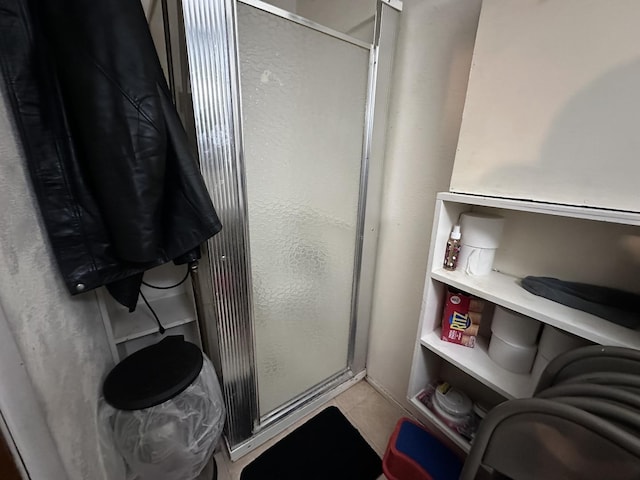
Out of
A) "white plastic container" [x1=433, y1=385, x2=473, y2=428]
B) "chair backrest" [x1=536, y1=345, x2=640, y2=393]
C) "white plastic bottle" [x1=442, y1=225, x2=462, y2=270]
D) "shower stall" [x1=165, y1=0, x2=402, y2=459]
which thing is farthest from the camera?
"white plastic container" [x1=433, y1=385, x2=473, y2=428]

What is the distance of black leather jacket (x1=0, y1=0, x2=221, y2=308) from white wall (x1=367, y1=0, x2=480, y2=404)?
80 cm

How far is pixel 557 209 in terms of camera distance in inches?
22.2

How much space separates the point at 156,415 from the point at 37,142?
78cm

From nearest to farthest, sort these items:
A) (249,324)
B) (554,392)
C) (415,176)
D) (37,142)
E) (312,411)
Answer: (554,392) → (37,142) → (249,324) → (415,176) → (312,411)

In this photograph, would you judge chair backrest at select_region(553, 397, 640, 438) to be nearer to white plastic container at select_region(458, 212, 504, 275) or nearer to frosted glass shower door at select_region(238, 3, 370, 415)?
white plastic container at select_region(458, 212, 504, 275)

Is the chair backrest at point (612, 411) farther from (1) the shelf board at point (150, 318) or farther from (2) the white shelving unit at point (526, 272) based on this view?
(1) the shelf board at point (150, 318)

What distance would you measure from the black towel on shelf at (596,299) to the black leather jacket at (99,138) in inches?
37.6

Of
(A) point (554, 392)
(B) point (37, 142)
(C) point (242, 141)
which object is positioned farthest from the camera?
(C) point (242, 141)

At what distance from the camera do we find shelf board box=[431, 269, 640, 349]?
54 centimetres

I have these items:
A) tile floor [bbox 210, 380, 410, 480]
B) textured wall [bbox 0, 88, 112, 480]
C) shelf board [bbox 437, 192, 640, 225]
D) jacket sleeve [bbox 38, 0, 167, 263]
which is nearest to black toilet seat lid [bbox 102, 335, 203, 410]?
textured wall [bbox 0, 88, 112, 480]

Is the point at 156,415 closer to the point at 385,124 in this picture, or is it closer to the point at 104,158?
the point at 104,158

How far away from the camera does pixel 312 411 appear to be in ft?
4.24

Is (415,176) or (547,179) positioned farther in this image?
(415,176)

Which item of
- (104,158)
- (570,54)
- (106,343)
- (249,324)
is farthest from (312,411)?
(570,54)
